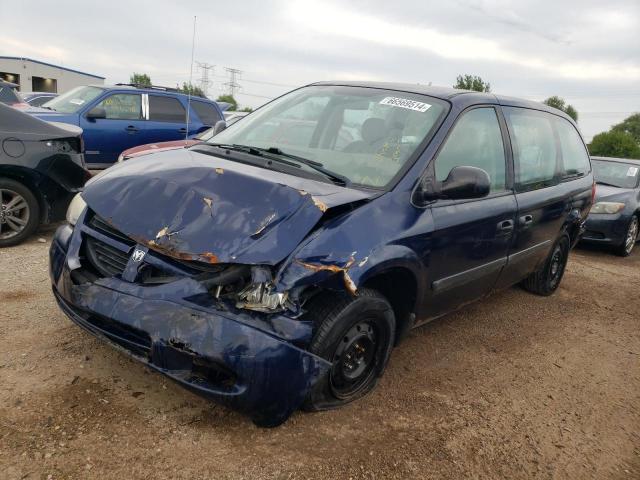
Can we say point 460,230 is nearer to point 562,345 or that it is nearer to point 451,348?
point 451,348

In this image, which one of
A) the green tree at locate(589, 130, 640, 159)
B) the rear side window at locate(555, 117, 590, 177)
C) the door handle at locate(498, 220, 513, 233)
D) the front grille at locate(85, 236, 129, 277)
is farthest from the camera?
the green tree at locate(589, 130, 640, 159)

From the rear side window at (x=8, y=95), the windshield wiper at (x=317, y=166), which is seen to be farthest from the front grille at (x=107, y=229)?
the rear side window at (x=8, y=95)

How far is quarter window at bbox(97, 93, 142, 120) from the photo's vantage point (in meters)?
9.05

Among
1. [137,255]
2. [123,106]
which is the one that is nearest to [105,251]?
[137,255]

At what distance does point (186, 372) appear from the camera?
7.95 feet

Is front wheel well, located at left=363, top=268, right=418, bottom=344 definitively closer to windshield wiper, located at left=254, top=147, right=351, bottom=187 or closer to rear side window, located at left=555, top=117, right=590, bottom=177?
windshield wiper, located at left=254, top=147, right=351, bottom=187

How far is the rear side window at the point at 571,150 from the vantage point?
5004mm

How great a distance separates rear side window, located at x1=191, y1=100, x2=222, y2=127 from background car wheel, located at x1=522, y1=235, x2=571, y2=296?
6.63m

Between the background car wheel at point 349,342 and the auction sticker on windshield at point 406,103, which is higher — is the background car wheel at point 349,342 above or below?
below

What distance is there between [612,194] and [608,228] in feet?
2.03

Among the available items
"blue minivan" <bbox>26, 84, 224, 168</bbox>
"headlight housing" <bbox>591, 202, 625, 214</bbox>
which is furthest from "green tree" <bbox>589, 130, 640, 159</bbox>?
"blue minivan" <bbox>26, 84, 224, 168</bbox>

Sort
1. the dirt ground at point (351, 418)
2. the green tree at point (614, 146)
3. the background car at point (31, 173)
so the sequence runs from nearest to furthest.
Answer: the dirt ground at point (351, 418), the background car at point (31, 173), the green tree at point (614, 146)

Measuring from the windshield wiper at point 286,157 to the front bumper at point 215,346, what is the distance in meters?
0.96

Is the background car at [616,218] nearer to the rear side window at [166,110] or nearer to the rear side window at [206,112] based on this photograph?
the rear side window at [206,112]
